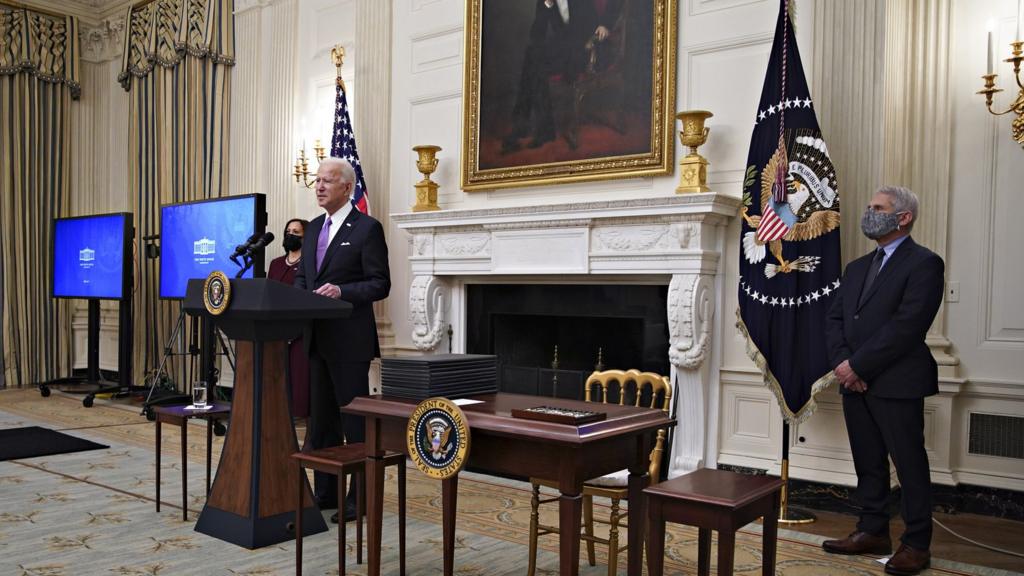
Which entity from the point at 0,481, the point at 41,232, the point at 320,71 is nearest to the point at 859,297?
the point at 0,481

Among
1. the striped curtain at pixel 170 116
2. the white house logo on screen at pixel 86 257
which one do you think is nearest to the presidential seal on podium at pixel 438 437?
the striped curtain at pixel 170 116

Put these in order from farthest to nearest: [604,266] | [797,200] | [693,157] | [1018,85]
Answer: [604,266]
[693,157]
[797,200]
[1018,85]

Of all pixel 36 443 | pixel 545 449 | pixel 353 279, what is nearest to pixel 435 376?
pixel 545 449

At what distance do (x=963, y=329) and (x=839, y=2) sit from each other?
1744mm

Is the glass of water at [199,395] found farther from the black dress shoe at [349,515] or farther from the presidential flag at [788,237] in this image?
the presidential flag at [788,237]

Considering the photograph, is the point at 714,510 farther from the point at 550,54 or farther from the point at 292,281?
the point at 292,281

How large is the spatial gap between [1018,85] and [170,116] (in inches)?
288

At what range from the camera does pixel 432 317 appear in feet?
18.5

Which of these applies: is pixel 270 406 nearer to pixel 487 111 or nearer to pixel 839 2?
pixel 487 111

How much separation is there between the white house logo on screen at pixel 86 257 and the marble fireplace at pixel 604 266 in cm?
390

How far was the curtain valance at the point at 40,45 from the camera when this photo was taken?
880 centimetres

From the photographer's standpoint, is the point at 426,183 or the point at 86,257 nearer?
the point at 426,183

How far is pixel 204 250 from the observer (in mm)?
6781

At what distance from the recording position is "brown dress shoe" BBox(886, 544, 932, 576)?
10.6 feet
